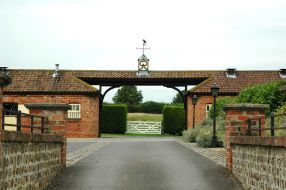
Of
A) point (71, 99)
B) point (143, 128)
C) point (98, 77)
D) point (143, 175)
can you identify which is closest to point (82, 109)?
point (71, 99)

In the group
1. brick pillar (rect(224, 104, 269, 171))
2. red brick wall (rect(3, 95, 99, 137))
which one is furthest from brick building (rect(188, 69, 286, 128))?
brick pillar (rect(224, 104, 269, 171))

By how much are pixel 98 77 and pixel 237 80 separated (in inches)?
414

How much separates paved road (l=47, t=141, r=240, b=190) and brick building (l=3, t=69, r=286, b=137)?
23.1 m

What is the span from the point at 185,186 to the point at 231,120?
240 cm

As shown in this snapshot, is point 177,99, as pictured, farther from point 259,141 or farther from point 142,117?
point 259,141

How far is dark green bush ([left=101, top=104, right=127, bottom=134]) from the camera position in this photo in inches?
1897

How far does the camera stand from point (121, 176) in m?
12.6

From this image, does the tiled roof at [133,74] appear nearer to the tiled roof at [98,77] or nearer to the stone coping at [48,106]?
the tiled roof at [98,77]

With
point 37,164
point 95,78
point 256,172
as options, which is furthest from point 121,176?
point 95,78

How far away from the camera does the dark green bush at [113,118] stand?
48.2 m

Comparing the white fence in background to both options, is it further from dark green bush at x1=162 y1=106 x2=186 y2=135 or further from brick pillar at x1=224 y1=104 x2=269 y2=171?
brick pillar at x1=224 y1=104 x2=269 y2=171

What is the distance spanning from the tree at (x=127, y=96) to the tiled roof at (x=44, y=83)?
169 feet

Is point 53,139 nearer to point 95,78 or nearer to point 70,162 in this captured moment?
point 70,162

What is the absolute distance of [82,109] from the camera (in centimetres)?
3875
